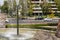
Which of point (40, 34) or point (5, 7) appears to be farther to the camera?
point (5, 7)

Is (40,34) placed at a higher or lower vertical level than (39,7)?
lower

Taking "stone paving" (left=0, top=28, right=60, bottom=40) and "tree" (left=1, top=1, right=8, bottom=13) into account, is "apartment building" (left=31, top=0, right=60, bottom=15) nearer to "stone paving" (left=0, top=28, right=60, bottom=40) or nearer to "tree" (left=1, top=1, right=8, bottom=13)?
"stone paving" (left=0, top=28, right=60, bottom=40)

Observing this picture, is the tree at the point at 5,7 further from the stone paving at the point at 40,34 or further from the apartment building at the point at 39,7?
the apartment building at the point at 39,7

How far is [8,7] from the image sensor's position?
430 cm

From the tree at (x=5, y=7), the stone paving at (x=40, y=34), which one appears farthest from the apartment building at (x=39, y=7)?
the tree at (x=5, y=7)

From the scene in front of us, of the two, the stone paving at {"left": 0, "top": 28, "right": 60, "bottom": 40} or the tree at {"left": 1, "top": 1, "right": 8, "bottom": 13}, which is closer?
the stone paving at {"left": 0, "top": 28, "right": 60, "bottom": 40}

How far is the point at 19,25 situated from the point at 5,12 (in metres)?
0.49

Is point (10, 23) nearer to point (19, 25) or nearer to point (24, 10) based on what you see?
point (19, 25)

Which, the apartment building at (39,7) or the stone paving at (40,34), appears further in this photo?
the apartment building at (39,7)

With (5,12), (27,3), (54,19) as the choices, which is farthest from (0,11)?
(54,19)

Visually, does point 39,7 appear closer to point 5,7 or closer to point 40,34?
point 5,7

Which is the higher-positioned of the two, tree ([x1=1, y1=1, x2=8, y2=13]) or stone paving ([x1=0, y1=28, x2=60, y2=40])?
tree ([x1=1, y1=1, x2=8, y2=13])

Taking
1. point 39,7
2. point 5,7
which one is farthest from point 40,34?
point 5,7

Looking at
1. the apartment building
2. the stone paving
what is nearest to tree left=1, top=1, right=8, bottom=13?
the stone paving
